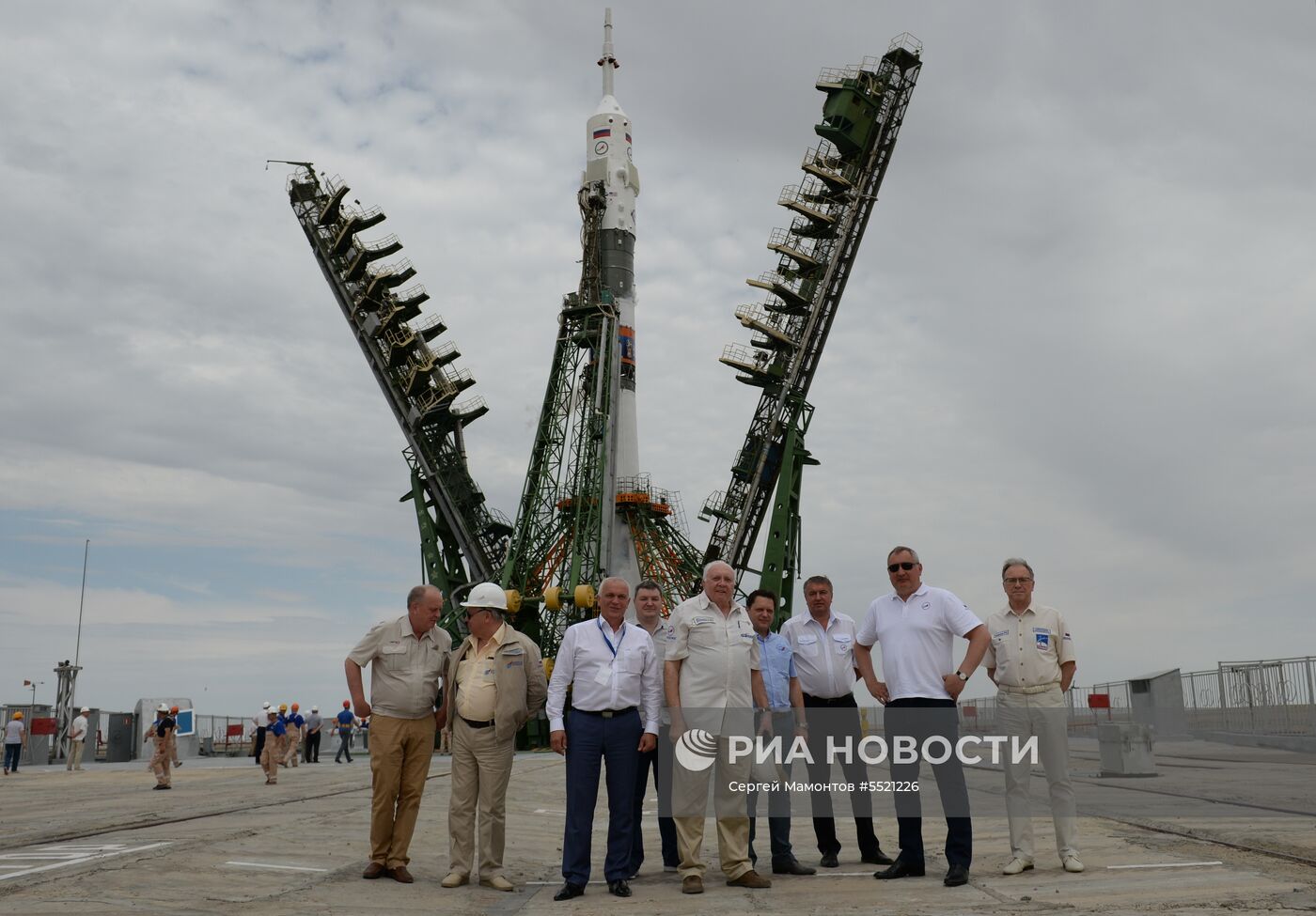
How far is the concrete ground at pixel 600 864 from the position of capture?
19.1 ft

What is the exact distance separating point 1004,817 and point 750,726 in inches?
184

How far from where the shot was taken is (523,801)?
13828 mm

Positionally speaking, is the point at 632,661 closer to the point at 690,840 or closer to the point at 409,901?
the point at 690,840

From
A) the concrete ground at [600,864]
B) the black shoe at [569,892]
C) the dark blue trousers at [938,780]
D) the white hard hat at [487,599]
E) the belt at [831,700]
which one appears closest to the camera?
the concrete ground at [600,864]

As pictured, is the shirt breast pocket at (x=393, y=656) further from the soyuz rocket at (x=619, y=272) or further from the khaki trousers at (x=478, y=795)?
the soyuz rocket at (x=619, y=272)

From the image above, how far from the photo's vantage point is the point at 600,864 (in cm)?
824

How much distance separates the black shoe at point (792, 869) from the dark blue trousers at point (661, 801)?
670 millimetres

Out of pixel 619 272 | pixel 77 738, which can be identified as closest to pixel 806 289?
pixel 619 272

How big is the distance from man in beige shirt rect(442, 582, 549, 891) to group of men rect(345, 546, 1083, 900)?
0.5 inches

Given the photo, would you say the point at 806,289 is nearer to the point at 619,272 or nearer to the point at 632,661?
the point at 619,272

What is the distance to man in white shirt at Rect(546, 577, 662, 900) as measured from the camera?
699 cm

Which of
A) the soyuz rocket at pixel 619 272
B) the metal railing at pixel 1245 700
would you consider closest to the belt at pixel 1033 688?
the metal railing at pixel 1245 700

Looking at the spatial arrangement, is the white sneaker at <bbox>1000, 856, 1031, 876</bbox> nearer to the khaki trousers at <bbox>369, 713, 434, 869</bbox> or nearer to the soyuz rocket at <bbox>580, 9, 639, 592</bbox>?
the khaki trousers at <bbox>369, 713, 434, 869</bbox>

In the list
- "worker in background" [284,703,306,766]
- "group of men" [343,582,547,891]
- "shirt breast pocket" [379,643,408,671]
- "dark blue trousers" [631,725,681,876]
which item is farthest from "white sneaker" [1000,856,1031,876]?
"worker in background" [284,703,306,766]
